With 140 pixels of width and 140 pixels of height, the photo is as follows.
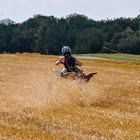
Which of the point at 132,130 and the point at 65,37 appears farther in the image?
the point at 65,37

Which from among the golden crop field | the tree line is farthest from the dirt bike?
the tree line

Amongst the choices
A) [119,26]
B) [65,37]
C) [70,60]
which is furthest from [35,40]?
[70,60]

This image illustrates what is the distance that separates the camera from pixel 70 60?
1547 cm

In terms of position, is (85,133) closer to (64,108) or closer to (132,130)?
(132,130)

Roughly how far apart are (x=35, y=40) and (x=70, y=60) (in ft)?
322

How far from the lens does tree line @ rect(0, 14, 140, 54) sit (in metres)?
94.8

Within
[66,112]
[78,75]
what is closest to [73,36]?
[78,75]

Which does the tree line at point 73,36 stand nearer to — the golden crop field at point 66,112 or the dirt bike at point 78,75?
the dirt bike at point 78,75

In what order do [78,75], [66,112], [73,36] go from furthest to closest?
[73,36]
[78,75]
[66,112]

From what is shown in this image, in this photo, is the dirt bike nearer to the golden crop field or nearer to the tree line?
the golden crop field

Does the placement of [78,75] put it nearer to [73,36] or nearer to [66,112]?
[66,112]

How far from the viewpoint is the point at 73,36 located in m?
113

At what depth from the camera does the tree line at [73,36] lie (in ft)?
311

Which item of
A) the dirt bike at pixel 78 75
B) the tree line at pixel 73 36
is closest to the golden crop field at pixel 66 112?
the dirt bike at pixel 78 75
